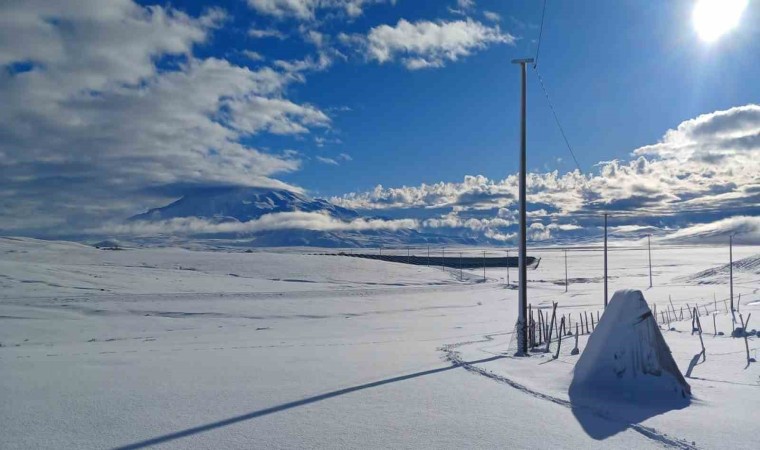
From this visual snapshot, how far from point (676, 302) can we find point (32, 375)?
49.3 m

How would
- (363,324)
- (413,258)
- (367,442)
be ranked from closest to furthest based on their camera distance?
(367,442) → (363,324) → (413,258)

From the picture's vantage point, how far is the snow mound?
8.31 m

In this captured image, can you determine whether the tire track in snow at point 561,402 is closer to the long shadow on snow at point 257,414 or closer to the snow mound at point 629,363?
the snow mound at point 629,363

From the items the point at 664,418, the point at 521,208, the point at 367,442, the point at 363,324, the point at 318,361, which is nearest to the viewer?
the point at 367,442

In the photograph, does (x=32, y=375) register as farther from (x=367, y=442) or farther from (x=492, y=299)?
(x=492, y=299)

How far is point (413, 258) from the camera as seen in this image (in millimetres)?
119188

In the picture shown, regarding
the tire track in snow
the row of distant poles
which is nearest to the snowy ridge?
the row of distant poles

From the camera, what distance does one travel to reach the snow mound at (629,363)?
8.31 metres

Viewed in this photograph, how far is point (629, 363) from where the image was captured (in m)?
8.60

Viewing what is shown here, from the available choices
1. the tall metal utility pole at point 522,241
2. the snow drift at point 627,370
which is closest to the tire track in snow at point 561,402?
the snow drift at point 627,370

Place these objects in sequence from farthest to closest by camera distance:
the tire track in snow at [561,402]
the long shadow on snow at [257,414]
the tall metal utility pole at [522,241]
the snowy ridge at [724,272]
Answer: the snowy ridge at [724,272] < the tall metal utility pole at [522,241] < the tire track in snow at [561,402] < the long shadow on snow at [257,414]

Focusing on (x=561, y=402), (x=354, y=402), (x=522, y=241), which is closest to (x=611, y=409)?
(x=561, y=402)

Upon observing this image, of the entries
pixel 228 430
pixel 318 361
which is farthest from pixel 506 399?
pixel 318 361

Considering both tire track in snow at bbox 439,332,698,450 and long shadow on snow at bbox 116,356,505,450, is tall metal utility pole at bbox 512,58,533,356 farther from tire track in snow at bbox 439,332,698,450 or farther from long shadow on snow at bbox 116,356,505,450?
long shadow on snow at bbox 116,356,505,450
